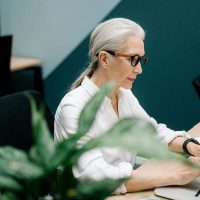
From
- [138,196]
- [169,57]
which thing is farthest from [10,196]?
[169,57]

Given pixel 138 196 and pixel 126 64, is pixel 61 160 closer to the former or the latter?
pixel 138 196

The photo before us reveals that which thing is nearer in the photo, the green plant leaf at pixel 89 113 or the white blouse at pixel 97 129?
the green plant leaf at pixel 89 113

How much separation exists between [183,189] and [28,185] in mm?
779

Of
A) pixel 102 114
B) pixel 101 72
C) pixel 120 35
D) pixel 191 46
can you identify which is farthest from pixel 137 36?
pixel 191 46

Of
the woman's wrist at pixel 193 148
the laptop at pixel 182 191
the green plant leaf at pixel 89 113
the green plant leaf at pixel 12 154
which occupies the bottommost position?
the woman's wrist at pixel 193 148

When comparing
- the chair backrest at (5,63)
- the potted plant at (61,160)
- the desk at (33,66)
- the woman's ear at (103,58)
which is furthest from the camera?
the desk at (33,66)

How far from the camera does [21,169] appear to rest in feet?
1.83

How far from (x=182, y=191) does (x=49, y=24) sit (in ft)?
7.90

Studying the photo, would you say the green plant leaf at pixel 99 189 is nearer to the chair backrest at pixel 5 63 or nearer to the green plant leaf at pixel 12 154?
the green plant leaf at pixel 12 154

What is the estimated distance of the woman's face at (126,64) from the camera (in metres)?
1.52

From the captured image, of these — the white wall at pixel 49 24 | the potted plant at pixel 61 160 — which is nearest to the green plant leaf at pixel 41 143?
the potted plant at pixel 61 160

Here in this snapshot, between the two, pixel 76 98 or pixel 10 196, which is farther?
pixel 76 98

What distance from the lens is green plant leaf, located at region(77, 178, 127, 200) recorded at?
1.89ft

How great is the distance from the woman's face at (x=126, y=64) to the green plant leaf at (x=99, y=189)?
3.12 feet
